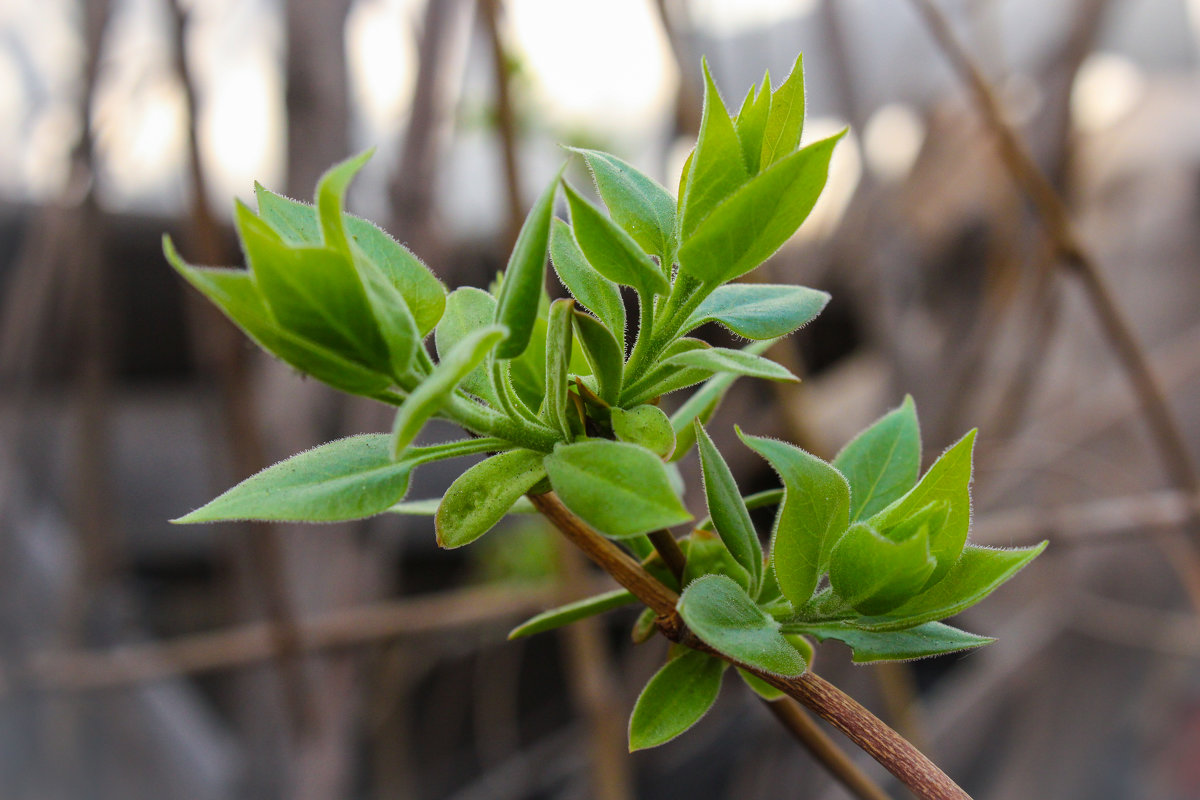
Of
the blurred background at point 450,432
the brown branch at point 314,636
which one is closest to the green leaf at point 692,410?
the blurred background at point 450,432

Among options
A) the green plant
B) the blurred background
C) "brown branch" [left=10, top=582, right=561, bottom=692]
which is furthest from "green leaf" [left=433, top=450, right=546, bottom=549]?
"brown branch" [left=10, top=582, right=561, bottom=692]

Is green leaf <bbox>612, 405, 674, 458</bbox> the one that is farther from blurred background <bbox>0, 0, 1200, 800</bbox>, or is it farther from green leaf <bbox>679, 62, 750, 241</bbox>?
blurred background <bbox>0, 0, 1200, 800</bbox>

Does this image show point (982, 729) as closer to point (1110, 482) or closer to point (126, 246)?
point (1110, 482)

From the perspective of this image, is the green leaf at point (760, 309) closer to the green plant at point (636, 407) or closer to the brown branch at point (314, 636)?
the green plant at point (636, 407)

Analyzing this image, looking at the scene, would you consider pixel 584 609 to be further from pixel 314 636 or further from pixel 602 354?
pixel 314 636

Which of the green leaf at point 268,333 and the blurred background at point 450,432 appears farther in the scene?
the blurred background at point 450,432

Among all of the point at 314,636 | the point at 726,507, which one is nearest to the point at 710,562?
the point at 726,507

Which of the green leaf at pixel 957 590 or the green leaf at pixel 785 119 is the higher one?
the green leaf at pixel 785 119
